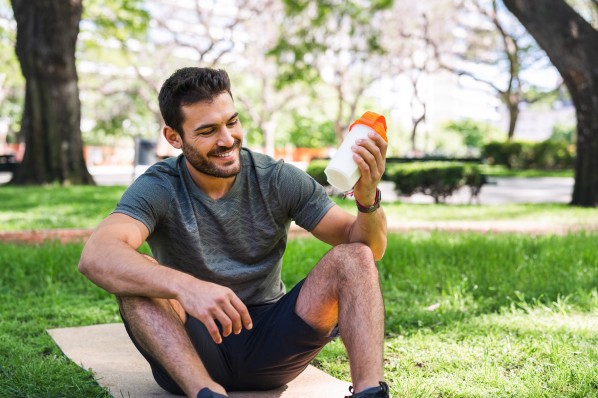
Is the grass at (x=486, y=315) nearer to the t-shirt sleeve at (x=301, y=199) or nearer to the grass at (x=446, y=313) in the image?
the grass at (x=446, y=313)

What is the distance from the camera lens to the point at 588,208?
10.6 m

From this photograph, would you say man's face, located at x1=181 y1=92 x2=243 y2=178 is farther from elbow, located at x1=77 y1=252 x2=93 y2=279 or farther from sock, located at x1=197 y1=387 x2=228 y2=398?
sock, located at x1=197 y1=387 x2=228 y2=398

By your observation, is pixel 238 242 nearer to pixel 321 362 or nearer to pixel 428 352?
pixel 321 362

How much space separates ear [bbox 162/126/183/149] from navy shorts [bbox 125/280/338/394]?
675 mm

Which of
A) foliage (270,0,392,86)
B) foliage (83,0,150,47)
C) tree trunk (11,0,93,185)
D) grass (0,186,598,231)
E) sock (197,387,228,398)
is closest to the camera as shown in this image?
sock (197,387,228,398)

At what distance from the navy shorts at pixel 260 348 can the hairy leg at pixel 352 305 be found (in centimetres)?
6

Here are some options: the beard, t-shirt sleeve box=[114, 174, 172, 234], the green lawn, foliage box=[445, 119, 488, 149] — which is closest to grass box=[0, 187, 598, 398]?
the green lawn

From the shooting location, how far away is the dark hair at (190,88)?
113 inches

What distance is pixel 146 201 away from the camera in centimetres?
282

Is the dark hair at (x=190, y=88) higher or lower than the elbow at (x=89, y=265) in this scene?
higher

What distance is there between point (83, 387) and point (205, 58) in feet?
96.2

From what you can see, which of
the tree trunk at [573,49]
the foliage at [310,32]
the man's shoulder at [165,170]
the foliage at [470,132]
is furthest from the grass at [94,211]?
the foliage at [470,132]

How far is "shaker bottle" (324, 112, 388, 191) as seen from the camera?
2562 millimetres

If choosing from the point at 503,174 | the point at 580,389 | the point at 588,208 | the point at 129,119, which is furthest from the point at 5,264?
the point at 129,119
